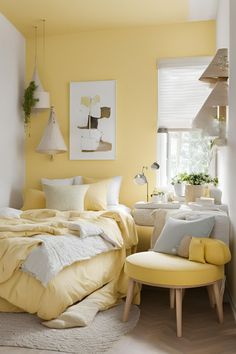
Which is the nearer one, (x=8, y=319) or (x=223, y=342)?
(x=223, y=342)

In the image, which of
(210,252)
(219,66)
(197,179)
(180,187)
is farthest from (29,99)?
(210,252)

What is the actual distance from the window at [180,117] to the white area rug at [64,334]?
96.2 inches

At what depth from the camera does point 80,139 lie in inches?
209

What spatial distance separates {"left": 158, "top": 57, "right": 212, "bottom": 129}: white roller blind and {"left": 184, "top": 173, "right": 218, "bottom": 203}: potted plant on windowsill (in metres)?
0.97

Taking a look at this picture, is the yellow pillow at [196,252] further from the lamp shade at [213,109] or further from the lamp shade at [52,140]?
the lamp shade at [52,140]

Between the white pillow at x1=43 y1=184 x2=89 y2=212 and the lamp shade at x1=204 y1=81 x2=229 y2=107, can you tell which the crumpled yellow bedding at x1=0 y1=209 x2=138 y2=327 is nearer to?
the white pillow at x1=43 y1=184 x2=89 y2=212

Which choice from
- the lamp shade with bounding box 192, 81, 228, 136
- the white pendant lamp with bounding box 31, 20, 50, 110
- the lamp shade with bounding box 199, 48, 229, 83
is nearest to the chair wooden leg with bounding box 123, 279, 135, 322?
the lamp shade with bounding box 192, 81, 228, 136

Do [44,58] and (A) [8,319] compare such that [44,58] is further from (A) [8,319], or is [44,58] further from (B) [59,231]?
(A) [8,319]

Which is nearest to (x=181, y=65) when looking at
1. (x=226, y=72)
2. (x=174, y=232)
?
(x=226, y=72)

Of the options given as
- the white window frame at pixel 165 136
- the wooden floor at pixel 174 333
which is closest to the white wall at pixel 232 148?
the wooden floor at pixel 174 333

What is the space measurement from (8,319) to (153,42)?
12.0 ft

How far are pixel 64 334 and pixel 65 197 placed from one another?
2.10 metres

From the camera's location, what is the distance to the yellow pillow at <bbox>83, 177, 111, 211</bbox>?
15.5 ft

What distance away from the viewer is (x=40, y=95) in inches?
206
